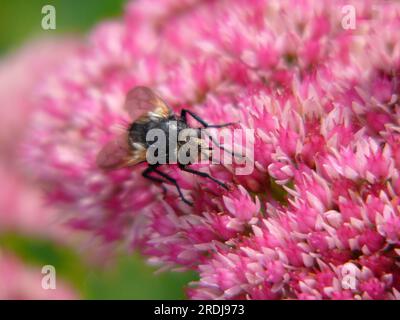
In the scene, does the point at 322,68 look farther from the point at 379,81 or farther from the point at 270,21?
the point at 270,21

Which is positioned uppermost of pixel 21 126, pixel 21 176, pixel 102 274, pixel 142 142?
pixel 21 126

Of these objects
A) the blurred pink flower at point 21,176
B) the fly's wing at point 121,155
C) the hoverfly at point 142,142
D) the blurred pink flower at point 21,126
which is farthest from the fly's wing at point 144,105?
the blurred pink flower at point 21,126

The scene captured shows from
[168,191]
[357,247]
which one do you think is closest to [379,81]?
[357,247]

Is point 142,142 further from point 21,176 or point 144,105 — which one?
point 21,176

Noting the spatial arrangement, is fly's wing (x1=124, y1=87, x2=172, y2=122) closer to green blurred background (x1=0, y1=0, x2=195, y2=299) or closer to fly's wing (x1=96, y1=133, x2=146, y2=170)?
fly's wing (x1=96, y1=133, x2=146, y2=170)

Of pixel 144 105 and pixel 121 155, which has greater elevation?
pixel 144 105

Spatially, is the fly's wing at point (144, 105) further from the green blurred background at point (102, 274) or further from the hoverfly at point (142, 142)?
the green blurred background at point (102, 274)

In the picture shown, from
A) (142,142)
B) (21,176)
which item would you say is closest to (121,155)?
(142,142)
